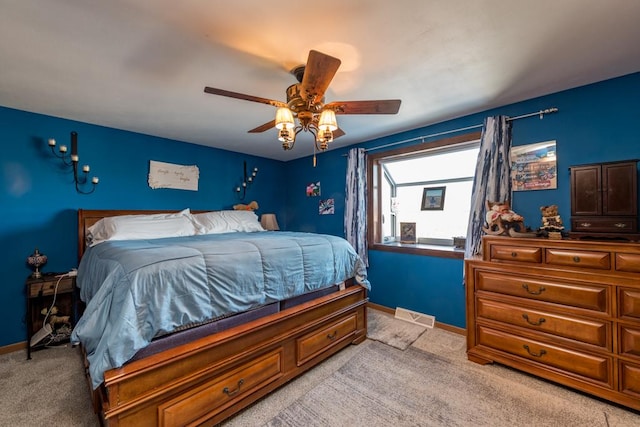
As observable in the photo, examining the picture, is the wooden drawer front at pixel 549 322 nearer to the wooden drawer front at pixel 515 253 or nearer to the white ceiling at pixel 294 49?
the wooden drawer front at pixel 515 253

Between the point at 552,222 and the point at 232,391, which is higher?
the point at 552,222

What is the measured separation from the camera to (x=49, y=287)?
252 cm

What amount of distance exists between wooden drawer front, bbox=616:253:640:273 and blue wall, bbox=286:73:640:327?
2.04 feet

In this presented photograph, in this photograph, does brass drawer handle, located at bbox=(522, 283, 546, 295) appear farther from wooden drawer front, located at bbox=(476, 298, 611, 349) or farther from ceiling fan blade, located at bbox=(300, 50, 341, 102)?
ceiling fan blade, located at bbox=(300, 50, 341, 102)

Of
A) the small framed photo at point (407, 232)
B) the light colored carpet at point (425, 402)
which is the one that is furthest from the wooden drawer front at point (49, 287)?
the small framed photo at point (407, 232)

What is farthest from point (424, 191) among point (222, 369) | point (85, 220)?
point (85, 220)

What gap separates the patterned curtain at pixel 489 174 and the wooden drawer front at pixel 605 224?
602 millimetres

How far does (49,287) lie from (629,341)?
15.0 ft

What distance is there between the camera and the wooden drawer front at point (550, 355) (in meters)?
1.78

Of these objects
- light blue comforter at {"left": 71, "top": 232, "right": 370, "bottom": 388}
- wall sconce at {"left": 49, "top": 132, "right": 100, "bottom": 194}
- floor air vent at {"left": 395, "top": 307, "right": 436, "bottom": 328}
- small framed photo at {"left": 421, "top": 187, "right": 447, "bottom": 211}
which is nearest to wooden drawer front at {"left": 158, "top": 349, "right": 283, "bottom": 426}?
light blue comforter at {"left": 71, "top": 232, "right": 370, "bottom": 388}

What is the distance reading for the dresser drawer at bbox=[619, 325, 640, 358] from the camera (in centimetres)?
167

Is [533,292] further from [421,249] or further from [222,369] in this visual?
[222,369]

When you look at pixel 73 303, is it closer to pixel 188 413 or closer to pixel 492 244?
pixel 188 413

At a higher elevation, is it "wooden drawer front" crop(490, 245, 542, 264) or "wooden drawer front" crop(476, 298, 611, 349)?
"wooden drawer front" crop(490, 245, 542, 264)
